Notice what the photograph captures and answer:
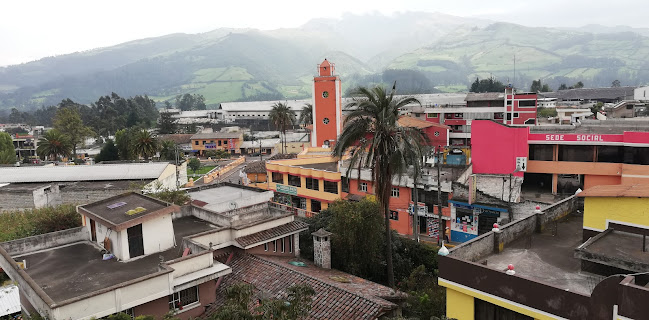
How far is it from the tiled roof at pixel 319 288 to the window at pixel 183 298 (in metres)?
0.71

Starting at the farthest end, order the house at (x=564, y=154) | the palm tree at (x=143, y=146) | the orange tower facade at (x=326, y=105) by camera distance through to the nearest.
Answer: the palm tree at (x=143, y=146)
the orange tower facade at (x=326, y=105)
the house at (x=564, y=154)

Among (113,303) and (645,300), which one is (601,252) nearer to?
(645,300)

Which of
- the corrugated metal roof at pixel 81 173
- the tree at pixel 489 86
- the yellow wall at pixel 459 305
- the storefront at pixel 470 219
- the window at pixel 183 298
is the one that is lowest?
the storefront at pixel 470 219

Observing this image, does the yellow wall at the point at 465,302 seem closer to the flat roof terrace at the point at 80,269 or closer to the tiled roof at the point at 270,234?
the flat roof terrace at the point at 80,269

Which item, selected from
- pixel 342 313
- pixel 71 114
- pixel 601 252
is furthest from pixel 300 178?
pixel 71 114

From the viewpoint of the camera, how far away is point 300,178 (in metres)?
39.1

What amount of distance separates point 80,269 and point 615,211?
1655 centimetres

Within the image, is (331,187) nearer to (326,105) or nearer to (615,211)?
(326,105)

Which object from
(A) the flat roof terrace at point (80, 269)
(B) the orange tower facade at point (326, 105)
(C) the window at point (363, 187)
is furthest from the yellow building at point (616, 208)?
(B) the orange tower facade at point (326, 105)

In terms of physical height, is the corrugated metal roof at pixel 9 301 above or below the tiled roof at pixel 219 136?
below

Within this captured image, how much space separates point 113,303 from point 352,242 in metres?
11.2

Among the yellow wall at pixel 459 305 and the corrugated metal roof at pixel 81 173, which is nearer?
the yellow wall at pixel 459 305

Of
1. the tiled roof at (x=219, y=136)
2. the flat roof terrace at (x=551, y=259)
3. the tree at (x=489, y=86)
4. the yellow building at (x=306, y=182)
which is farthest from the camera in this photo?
the tree at (x=489, y=86)

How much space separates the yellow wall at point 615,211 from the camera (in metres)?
10.8
